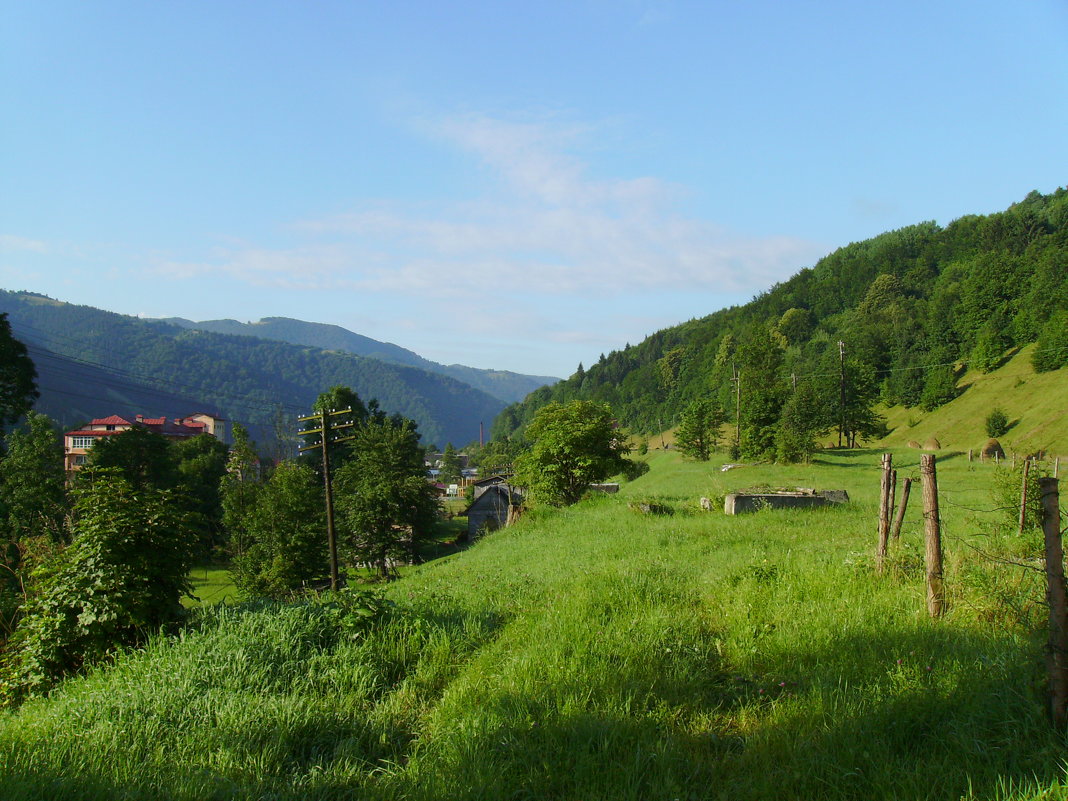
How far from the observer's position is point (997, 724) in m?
3.94

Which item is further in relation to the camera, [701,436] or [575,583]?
[701,436]

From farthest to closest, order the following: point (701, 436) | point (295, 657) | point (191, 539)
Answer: point (701, 436) → point (191, 539) → point (295, 657)

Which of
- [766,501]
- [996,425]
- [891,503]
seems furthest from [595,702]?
[996,425]

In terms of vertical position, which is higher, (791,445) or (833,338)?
(833,338)

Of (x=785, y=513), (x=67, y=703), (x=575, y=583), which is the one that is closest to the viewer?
(x=67, y=703)

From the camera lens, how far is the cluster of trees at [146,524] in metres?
6.42

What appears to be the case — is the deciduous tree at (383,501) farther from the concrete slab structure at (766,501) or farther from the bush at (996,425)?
the bush at (996,425)

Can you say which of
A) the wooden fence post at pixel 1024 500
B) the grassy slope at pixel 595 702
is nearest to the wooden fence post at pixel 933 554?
the grassy slope at pixel 595 702

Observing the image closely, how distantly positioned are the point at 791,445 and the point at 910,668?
42.0 metres

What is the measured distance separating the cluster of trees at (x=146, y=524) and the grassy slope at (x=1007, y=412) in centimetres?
4857

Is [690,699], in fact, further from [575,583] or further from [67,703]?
[67,703]

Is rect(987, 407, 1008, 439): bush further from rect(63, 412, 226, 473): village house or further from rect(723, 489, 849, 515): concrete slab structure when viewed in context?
rect(63, 412, 226, 473): village house

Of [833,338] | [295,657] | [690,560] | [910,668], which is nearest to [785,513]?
[690,560]

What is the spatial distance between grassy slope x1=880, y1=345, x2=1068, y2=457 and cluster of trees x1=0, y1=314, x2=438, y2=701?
48572mm
